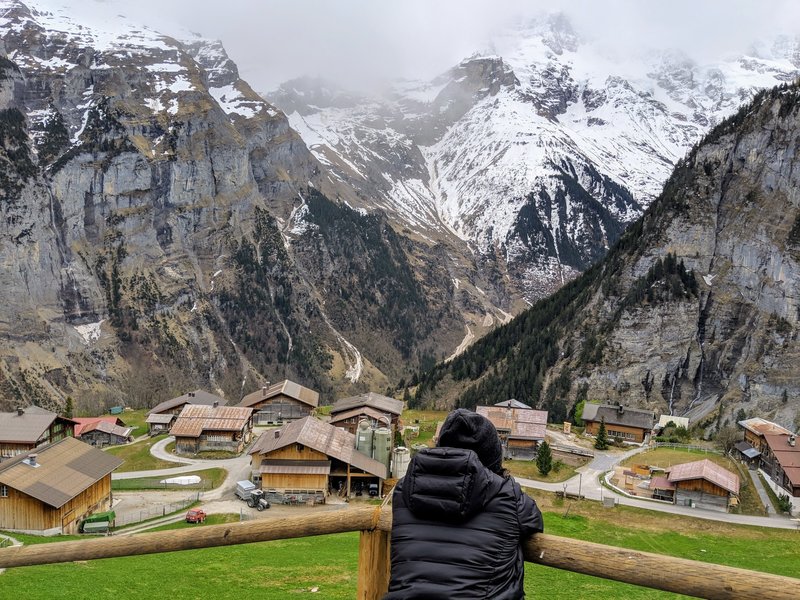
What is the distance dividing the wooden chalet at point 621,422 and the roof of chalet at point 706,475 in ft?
85.7

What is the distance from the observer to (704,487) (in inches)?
2158

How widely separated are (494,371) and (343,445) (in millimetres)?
79472

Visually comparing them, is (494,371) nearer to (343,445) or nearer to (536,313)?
(536,313)

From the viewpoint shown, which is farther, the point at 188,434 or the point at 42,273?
the point at 42,273

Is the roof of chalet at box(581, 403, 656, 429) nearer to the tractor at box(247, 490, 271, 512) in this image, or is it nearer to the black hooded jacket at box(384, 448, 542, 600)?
the tractor at box(247, 490, 271, 512)

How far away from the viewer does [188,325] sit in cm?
19550

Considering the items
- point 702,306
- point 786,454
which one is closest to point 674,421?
point 786,454

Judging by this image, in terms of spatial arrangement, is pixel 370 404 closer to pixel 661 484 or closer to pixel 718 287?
pixel 661 484

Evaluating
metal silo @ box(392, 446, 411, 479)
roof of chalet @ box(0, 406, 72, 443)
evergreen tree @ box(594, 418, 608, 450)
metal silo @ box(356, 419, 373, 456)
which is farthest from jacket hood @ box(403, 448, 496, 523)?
evergreen tree @ box(594, 418, 608, 450)

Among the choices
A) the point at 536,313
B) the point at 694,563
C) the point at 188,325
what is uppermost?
the point at 694,563

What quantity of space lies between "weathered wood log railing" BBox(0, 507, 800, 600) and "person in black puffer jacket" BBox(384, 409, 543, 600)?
49cm

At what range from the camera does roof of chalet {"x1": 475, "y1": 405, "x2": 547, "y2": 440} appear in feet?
236

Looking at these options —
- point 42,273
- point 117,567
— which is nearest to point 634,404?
point 117,567

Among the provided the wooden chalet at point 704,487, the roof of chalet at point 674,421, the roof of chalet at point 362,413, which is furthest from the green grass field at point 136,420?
the roof of chalet at point 674,421
